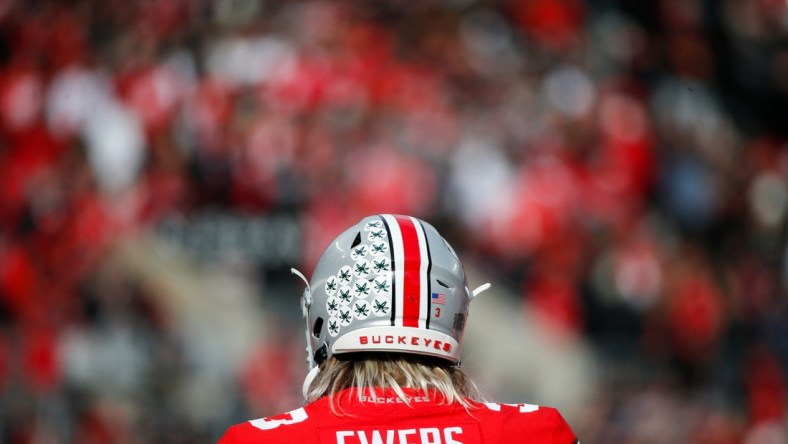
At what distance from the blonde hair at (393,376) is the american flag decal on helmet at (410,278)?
7 centimetres

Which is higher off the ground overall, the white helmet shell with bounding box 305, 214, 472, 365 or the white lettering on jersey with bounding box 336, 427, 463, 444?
the white helmet shell with bounding box 305, 214, 472, 365

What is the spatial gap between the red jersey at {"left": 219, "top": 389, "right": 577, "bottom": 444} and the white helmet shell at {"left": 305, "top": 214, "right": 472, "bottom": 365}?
12 centimetres

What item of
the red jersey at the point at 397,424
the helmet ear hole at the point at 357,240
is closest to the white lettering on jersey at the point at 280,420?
the red jersey at the point at 397,424

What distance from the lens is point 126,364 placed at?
8.37m

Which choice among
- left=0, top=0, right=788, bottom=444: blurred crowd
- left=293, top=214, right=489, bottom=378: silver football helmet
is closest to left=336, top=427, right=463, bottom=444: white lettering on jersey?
left=293, top=214, right=489, bottom=378: silver football helmet

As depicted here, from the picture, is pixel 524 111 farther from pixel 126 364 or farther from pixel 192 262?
pixel 126 364

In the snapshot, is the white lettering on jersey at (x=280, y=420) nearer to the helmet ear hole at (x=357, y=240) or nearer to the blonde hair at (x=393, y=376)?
the blonde hair at (x=393, y=376)

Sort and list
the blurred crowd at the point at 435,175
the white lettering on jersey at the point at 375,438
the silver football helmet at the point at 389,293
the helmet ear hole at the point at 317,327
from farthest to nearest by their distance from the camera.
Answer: the blurred crowd at the point at 435,175
the helmet ear hole at the point at 317,327
the silver football helmet at the point at 389,293
the white lettering on jersey at the point at 375,438

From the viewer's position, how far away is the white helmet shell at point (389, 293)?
198 centimetres

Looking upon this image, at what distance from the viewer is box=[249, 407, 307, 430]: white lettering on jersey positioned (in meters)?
1.84

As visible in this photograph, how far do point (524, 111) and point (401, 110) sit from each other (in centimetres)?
101

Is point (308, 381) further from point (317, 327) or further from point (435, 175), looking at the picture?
point (435, 175)

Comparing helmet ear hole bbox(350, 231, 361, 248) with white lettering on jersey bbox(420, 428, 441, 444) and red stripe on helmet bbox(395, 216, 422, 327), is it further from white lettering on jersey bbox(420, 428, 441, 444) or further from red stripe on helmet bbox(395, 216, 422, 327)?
white lettering on jersey bbox(420, 428, 441, 444)

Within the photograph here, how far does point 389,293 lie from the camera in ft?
6.61
